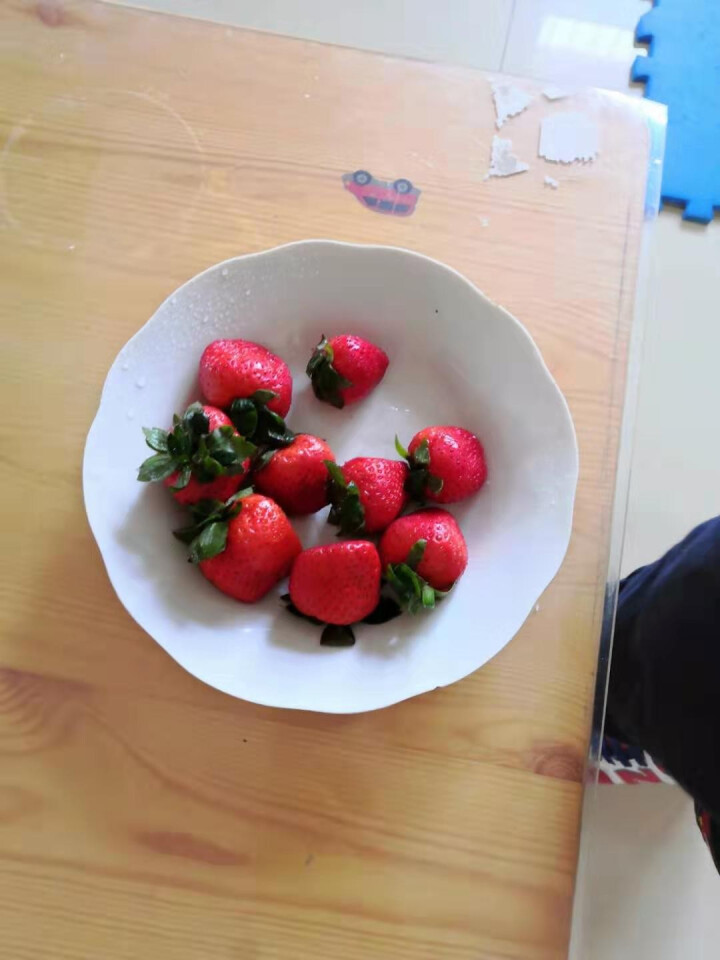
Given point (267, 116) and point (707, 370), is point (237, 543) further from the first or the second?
point (707, 370)

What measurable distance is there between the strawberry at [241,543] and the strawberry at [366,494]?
0.05 m

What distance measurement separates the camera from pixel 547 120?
0.80 m

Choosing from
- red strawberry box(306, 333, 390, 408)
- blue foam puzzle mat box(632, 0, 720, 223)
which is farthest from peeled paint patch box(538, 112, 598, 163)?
blue foam puzzle mat box(632, 0, 720, 223)

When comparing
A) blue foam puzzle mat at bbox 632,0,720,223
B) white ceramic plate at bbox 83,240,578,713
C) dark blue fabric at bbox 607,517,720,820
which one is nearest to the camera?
white ceramic plate at bbox 83,240,578,713

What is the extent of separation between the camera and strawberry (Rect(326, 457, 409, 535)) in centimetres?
65

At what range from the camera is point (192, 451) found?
611mm

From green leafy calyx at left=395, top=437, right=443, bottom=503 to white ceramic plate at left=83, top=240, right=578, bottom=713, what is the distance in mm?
44

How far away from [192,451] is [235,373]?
3.2 inches

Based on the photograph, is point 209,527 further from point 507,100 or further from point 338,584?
point 507,100

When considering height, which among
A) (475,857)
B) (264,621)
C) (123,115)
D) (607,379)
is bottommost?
(475,857)

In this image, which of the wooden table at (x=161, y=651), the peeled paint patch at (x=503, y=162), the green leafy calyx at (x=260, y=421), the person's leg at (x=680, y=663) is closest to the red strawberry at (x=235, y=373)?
the green leafy calyx at (x=260, y=421)

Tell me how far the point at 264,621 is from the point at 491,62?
118 centimetres

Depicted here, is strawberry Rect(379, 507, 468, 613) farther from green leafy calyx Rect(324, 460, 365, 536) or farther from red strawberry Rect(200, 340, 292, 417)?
red strawberry Rect(200, 340, 292, 417)

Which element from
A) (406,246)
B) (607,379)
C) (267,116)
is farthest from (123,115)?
(607,379)
